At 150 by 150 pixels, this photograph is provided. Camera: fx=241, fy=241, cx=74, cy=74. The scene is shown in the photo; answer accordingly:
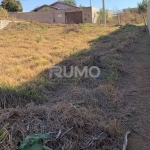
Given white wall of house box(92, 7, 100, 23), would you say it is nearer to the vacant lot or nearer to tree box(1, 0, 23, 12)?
tree box(1, 0, 23, 12)

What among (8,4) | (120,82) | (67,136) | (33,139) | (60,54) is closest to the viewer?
(33,139)

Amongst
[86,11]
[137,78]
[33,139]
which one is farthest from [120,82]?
[86,11]

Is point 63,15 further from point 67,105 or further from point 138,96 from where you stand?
point 67,105

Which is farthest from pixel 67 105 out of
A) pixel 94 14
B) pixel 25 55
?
pixel 94 14

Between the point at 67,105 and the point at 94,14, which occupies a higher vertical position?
the point at 94,14

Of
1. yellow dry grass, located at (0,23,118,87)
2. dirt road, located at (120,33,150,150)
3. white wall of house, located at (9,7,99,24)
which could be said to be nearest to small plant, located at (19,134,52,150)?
dirt road, located at (120,33,150,150)

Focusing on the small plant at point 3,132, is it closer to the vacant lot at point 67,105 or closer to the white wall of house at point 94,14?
the vacant lot at point 67,105

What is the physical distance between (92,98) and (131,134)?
3.21ft

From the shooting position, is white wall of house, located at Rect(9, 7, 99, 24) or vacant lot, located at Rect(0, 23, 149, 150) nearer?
vacant lot, located at Rect(0, 23, 149, 150)

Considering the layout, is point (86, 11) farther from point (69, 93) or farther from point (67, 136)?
point (67, 136)

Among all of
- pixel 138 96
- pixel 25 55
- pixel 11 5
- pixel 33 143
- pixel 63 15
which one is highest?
pixel 11 5

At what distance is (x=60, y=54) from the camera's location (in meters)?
7.61

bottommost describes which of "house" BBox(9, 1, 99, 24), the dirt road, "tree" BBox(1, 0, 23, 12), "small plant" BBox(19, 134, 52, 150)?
the dirt road

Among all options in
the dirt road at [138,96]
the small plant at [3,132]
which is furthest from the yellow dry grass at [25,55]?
the dirt road at [138,96]
